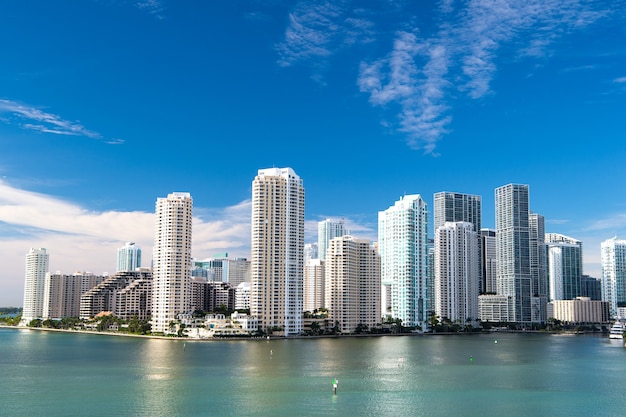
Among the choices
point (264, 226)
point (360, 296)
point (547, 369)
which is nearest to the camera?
point (547, 369)

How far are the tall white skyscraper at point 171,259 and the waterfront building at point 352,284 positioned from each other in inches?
1391

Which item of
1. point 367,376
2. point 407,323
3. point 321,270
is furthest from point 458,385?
point 321,270

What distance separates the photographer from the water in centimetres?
5291

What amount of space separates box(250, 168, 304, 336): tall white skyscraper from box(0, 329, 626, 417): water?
127ft

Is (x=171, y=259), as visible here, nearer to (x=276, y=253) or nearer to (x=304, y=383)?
(x=276, y=253)

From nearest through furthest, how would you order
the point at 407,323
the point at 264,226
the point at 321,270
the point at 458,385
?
the point at 458,385 < the point at 264,226 < the point at 407,323 < the point at 321,270

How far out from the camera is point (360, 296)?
6639 inches

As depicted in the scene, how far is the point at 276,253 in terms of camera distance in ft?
471

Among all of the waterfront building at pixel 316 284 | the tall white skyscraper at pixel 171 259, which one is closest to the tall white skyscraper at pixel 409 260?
the waterfront building at pixel 316 284

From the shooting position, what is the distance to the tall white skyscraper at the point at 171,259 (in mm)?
149625

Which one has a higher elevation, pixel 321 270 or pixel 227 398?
pixel 321 270

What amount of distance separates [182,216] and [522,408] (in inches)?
4250

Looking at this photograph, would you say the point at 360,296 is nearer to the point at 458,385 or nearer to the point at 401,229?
the point at 401,229

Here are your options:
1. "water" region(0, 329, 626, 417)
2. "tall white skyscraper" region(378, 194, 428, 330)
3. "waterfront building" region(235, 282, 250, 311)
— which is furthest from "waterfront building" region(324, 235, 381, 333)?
"water" region(0, 329, 626, 417)
